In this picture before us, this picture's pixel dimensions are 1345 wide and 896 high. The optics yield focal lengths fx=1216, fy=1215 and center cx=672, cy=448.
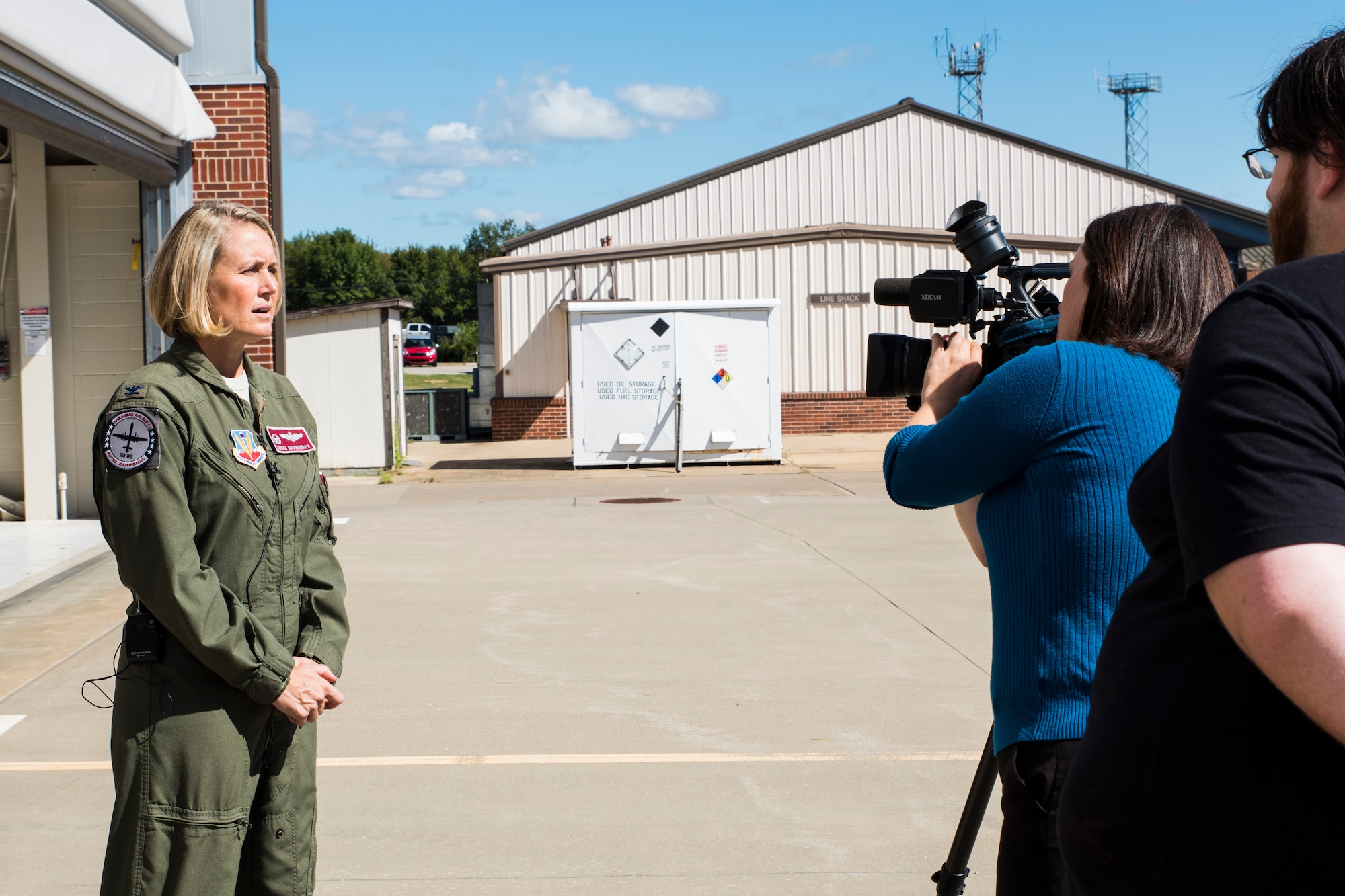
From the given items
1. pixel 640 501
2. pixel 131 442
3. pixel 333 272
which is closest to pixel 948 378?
pixel 131 442

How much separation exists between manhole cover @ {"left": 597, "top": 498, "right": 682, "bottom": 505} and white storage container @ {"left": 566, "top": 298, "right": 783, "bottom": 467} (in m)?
4.25

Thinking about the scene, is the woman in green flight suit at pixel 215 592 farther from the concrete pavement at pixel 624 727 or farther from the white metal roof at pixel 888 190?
the white metal roof at pixel 888 190

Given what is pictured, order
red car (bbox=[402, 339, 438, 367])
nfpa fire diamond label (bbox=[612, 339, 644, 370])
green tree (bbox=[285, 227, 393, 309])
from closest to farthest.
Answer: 1. nfpa fire diamond label (bbox=[612, 339, 644, 370])
2. red car (bbox=[402, 339, 438, 367])
3. green tree (bbox=[285, 227, 393, 309])

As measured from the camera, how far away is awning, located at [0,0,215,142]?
21.6 feet

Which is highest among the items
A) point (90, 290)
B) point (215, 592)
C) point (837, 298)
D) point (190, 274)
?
point (837, 298)

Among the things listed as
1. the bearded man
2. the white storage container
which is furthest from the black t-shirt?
the white storage container

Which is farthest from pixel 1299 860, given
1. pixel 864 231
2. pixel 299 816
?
pixel 864 231

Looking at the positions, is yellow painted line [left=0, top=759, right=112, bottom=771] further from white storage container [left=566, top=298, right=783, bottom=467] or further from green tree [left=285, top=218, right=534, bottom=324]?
green tree [left=285, top=218, right=534, bottom=324]

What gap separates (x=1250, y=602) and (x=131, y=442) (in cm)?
200

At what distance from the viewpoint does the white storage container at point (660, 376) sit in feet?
60.6

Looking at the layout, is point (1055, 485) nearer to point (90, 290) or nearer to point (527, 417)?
point (90, 290)

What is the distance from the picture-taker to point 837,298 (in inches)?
979

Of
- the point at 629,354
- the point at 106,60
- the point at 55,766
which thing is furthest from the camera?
the point at 629,354

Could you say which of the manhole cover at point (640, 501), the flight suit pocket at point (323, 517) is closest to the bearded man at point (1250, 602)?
the flight suit pocket at point (323, 517)
